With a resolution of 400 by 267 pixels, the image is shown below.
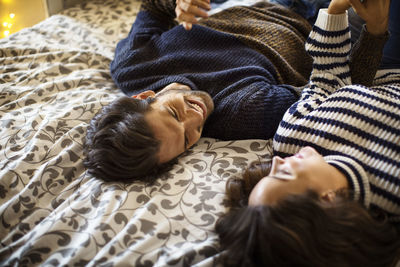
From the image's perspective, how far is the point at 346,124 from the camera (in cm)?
90

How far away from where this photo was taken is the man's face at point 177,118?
1013mm

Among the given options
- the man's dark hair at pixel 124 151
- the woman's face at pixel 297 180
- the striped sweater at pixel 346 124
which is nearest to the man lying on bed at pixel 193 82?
the man's dark hair at pixel 124 151

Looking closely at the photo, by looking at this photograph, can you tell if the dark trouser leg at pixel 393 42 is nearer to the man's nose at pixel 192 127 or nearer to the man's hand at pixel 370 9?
the man's hand at pixel 370 9

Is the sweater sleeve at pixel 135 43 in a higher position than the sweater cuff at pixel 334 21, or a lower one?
lower

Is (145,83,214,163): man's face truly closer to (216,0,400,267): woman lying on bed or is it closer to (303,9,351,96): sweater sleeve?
(216,0,400,267): woman lying on bed

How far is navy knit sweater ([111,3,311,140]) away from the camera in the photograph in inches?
43.8

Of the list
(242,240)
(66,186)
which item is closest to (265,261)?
(242,240)

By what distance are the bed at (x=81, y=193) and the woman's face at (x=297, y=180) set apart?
16cm

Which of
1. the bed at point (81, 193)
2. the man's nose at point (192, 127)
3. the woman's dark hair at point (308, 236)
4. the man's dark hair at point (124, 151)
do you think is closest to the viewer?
the woman's dark hair at point (308, 236)

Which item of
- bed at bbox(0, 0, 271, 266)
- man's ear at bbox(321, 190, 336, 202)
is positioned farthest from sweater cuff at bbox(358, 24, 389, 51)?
man's ear at bbox(321, 190, 336, 202)

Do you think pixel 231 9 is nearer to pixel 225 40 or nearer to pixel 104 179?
pixel 225 40

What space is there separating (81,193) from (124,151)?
0.55ft

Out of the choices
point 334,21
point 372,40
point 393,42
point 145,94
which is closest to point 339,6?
point 334,21

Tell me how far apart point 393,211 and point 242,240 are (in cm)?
40
